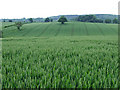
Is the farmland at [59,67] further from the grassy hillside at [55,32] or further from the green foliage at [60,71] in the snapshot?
the grassy hillside at [55,32]

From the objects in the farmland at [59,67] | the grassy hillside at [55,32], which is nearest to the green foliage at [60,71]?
the farmland at [59,67]

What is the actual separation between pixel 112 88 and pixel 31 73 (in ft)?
6.37

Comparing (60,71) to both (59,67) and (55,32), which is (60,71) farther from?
(55,32)

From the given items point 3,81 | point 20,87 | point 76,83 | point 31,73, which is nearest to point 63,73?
point 76,83

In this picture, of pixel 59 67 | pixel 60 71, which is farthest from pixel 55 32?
pixel 60 71

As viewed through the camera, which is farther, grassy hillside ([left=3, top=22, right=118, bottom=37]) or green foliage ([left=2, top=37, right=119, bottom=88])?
grassy hillside ([left=3, top=22, right=118, bottom=37])

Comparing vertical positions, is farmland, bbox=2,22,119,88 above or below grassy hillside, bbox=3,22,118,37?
below

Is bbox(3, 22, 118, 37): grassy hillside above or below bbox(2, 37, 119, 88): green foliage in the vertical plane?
above

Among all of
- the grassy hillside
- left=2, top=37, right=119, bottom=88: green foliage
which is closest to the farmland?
left=2, top=37, right=119, bottom=88: green foliage

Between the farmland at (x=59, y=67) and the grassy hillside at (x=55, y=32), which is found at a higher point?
the grassy hillside at (x=55, y=32)

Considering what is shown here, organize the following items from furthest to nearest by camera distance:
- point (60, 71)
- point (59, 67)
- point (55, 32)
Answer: point (55, 32) → point (59, 67) → point (60, 71)

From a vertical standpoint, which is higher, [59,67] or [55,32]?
[55,32]

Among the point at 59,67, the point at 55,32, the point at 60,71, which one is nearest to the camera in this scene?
the point at 60,71

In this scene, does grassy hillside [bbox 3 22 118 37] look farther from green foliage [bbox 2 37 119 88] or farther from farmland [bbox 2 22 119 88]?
green foliage [bbox 2 37 119 88]
